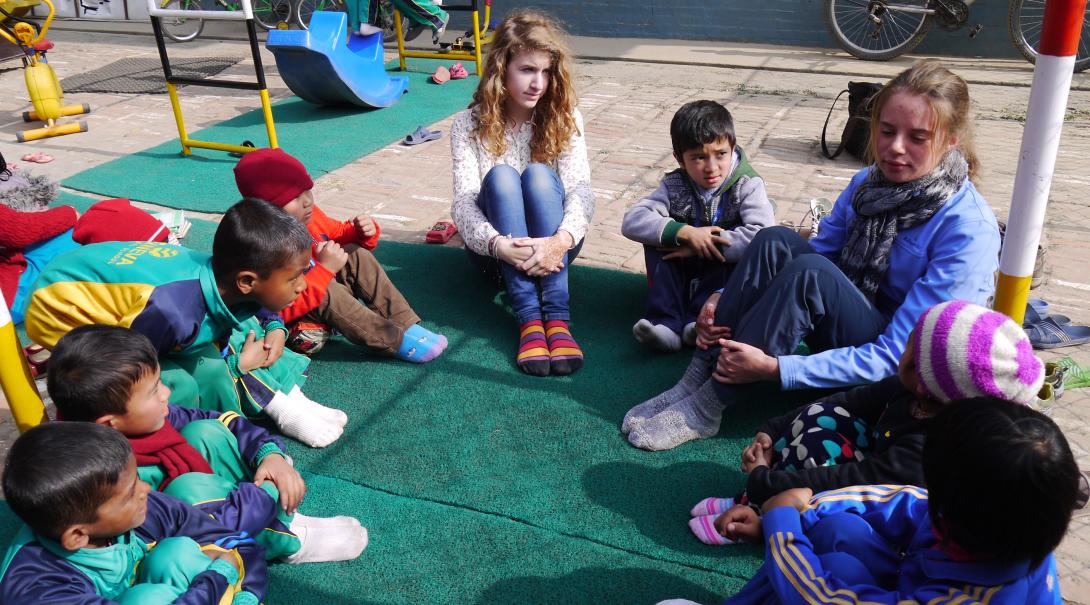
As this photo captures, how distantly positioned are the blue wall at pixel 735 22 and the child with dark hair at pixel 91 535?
805 cm

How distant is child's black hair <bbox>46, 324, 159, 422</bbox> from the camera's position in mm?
1851

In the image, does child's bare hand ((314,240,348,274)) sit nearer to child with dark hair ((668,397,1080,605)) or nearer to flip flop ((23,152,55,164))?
child with dark hair ((668,397,1080,605))

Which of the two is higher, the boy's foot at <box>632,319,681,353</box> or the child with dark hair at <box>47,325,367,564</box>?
the child with dark hair at <box>47,325,367,564</box>

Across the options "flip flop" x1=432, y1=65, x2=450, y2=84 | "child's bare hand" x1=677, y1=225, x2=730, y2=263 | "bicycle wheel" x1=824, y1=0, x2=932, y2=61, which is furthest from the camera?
"bicycle wheel" x1=824, y1=0, x2=932, y2=61

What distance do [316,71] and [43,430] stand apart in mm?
4959

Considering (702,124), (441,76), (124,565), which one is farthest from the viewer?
(441,76)

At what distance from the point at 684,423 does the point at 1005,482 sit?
133 cm

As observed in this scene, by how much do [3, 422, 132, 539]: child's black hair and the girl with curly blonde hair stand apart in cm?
159

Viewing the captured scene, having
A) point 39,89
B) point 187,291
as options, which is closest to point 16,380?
point 187,291

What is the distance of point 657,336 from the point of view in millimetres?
3023

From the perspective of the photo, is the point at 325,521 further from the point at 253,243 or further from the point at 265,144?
the point at 265,144

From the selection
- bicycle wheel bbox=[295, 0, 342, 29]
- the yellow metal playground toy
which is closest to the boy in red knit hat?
the yellow metal playground toy

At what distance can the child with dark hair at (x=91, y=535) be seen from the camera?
154cm

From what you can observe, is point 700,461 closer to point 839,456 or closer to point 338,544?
point 839,456
